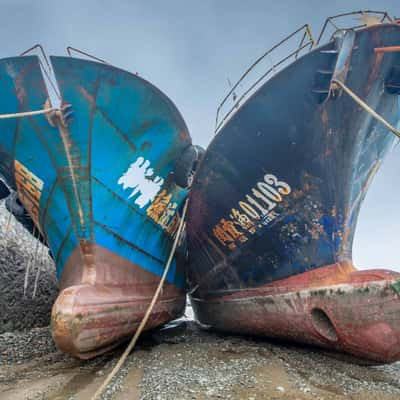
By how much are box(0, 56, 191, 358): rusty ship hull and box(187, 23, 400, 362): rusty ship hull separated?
91 centimetres

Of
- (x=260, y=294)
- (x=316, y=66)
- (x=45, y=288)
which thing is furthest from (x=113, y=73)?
(x=45, y=288)

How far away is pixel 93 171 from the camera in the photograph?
410cm

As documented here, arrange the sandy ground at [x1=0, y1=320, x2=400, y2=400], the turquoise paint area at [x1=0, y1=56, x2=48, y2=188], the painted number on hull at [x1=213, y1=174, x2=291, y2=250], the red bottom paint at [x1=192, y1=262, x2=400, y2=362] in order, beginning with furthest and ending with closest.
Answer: the painted number on hull at [x1=213, y1=174, x2=291, y2=250] < the turquoise paint area at [x1=0, y1=56, x2=48, y2=188] < the red bottom paint at [x1=192, y1=262, x2=400, y2=362] < the sandy ground at [x1=0, y1=320, x2=400, y2=400]

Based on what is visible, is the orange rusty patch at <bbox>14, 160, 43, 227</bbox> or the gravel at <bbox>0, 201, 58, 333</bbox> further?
the gravel at <bbox>0, 201, 58, 333</bbox>

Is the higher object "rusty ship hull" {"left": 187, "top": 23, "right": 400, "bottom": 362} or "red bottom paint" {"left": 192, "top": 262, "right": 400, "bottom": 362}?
"rusty ship hull" {"left": 187, "top": 23, "right": 400, "bottom": 362}

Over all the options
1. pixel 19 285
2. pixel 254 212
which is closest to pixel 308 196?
pixel 254 212

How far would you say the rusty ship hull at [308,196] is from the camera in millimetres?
3475

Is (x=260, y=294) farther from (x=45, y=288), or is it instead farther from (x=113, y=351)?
(x=45, y=288)

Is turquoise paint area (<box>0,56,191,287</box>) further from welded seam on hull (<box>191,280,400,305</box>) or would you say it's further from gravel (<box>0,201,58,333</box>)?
welded seam on hull (<box>191,280,400,305</box>)

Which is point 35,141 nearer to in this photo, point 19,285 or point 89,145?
point 89,145

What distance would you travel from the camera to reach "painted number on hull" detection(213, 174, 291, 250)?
4160mm

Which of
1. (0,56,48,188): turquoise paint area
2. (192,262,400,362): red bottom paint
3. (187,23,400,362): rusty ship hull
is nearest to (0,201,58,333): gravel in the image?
(0,56,48,188): turquoise paint area

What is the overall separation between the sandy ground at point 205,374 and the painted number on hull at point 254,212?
60.8 inches

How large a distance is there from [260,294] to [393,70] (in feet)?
11.1
